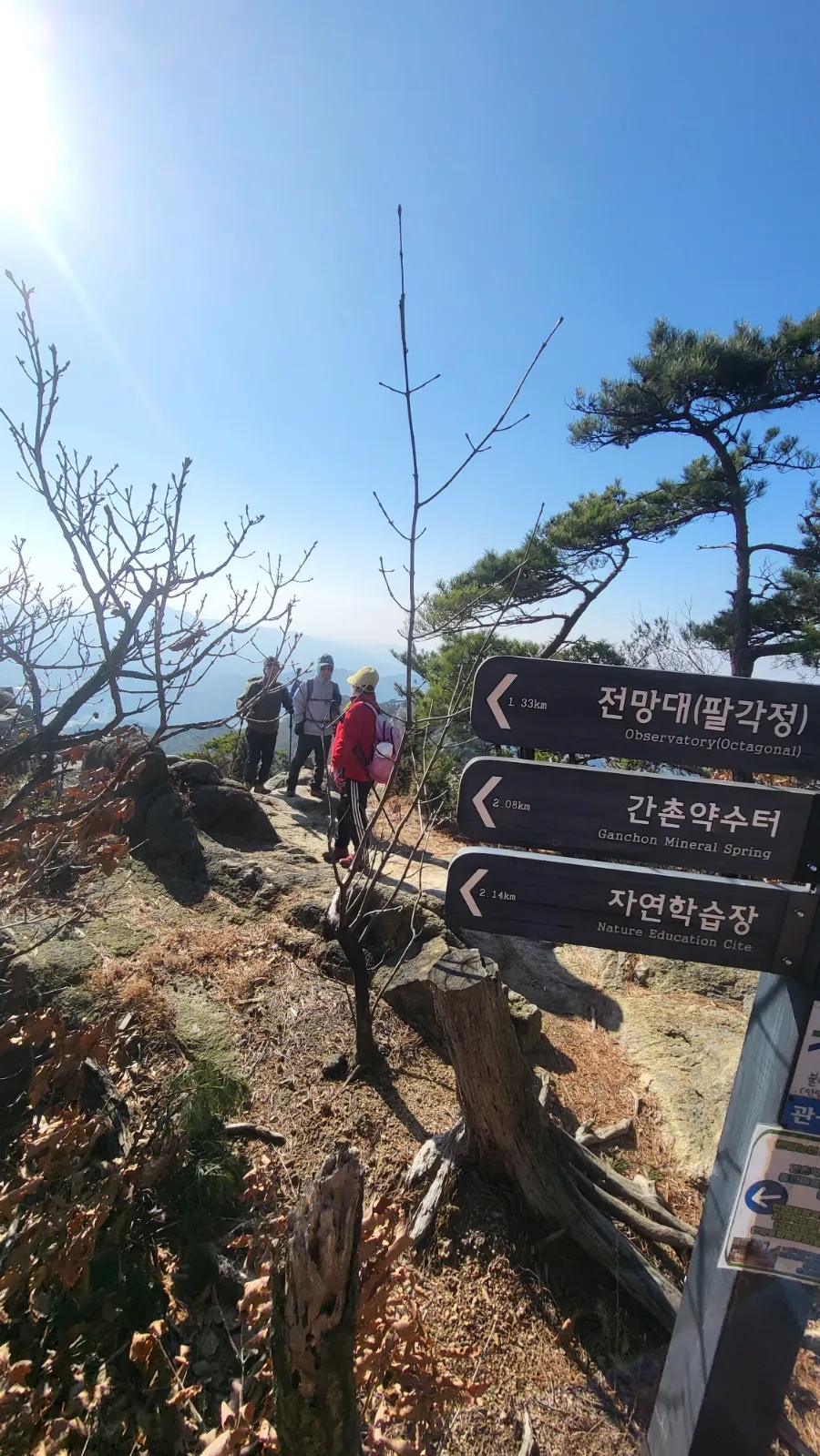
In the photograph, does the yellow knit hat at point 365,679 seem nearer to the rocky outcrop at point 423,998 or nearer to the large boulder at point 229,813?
the rocky outcrop at point 423,998

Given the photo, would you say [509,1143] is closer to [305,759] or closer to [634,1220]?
[634,1220]

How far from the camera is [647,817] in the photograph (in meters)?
1.79

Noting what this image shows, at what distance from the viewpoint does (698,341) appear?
10.0 m

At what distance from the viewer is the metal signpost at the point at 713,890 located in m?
1.73

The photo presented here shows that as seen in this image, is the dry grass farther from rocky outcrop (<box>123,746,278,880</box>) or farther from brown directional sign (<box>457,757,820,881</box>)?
brown directional sign (<box>457,757,820,881</box>)

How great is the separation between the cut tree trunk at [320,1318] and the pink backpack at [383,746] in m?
3.29

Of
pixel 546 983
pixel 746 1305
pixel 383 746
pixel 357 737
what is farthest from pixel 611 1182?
pixel 357 737

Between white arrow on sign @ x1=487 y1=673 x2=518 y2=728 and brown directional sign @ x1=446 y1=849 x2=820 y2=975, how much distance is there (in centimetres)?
38

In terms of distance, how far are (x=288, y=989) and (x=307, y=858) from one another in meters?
2.27

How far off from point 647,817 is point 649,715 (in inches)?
11.1

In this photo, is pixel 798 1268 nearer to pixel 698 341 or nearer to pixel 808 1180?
pixel 808 1180

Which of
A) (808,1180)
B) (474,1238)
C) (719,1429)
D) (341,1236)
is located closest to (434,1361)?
(474,1238)

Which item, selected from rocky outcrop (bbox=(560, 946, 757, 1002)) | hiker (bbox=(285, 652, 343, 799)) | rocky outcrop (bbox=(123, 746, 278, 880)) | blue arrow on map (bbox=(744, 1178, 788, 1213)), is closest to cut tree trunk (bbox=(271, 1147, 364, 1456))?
blue arrow on map (bbox=(744, 1178, 788, 1213))

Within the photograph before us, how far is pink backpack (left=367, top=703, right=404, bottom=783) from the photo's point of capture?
4.96 metres
